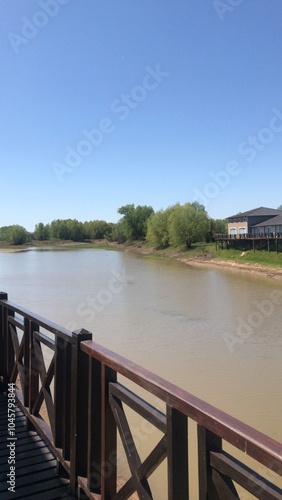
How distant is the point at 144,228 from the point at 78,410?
2617 inches

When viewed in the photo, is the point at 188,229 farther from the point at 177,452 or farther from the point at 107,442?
the point at 177,452

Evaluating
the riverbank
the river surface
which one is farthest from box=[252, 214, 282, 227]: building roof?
the river surface

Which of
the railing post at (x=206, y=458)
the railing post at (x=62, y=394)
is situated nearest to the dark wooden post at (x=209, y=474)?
the railing post at (x=206, y=458)

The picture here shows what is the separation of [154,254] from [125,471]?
159 ft

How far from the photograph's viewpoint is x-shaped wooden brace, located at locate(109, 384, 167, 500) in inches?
58.3

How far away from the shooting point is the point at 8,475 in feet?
7.80

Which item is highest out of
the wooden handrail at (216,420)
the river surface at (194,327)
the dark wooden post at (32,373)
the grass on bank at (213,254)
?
the wooden handrail at (216,420)

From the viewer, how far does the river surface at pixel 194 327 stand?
21.9 ft

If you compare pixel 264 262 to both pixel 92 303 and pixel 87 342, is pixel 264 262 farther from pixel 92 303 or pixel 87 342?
pixel 87 342

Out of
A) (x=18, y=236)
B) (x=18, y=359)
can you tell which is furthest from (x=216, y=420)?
(x=18, y=236)

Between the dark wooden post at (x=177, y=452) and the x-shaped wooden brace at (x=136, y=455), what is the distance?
42 mm

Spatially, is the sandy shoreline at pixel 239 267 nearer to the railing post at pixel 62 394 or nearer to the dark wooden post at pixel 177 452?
the railing post at pixel 62 394

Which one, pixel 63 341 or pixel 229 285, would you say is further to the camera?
pixel 229 285

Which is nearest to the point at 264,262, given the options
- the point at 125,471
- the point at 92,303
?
the point at 92,303
